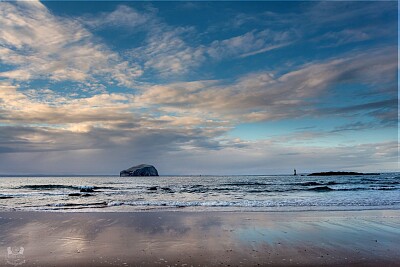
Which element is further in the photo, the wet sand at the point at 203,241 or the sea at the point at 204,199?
the sea at the point at 204,199

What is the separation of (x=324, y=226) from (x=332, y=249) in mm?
4111

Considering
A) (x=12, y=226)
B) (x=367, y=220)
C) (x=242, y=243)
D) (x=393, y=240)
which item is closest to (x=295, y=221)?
(x=367, y=220)

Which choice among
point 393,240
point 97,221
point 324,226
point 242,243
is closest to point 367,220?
point 324,226

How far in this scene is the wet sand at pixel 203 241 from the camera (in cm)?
832

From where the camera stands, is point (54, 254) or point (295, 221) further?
point (295, 221)

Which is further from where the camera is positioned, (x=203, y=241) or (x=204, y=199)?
(x=204, y=199)

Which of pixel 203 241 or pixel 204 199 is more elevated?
pixel 204 199

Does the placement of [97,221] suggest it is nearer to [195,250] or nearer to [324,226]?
[195,250]

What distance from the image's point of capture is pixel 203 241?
34.4ft

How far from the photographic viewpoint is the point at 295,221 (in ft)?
47.9

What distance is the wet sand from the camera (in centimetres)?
832

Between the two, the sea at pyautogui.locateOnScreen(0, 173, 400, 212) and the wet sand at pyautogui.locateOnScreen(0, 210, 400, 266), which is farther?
the sea at pyautogui.locateOnScreen(0, 173, 400, 212)

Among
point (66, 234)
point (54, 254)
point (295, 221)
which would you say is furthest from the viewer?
point (295, 221)

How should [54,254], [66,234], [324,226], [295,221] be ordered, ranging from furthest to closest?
[295,221]
[324,226]
[66,234]
[54,254]
